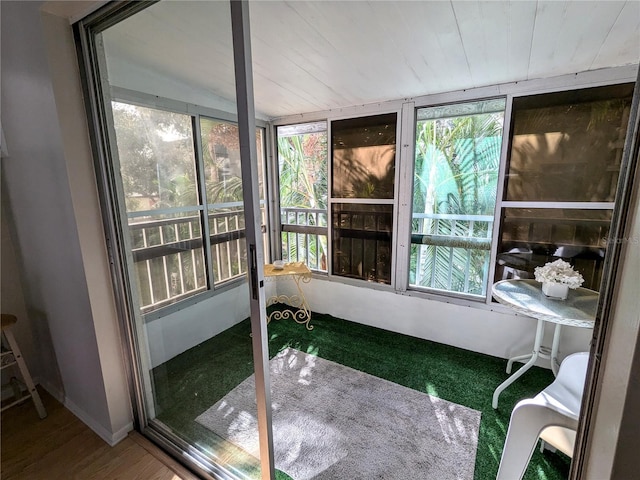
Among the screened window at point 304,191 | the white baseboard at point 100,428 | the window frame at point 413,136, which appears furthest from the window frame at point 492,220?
the white baseboard at point 100,428

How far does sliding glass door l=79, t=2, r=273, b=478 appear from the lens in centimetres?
114

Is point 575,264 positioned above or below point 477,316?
above

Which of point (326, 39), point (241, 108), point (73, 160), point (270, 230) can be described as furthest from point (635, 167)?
point (270, 230)

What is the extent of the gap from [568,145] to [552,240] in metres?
0.70

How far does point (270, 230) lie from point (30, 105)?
2.35 meters

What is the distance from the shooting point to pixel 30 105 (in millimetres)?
1338

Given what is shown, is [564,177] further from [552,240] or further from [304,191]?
[304,191]

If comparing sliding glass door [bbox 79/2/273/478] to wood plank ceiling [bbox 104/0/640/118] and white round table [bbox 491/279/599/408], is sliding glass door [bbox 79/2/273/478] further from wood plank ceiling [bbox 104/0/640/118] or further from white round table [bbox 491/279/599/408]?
white round table [bbox 491/279/599/408]

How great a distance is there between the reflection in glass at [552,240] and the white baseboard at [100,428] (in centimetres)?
285

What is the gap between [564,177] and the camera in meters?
2.06

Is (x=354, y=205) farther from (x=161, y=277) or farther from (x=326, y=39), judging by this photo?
(x=161, y=277)

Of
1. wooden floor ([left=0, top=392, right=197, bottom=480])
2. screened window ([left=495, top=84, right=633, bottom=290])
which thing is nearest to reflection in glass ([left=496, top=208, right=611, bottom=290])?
screened window ([left=495, top=84, right=633, bottom=290])

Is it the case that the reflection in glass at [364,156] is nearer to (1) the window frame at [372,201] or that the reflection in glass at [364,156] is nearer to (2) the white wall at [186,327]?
(1) the window frame at [372,201]

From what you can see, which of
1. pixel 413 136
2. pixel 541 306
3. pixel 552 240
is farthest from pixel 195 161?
pixel 552 240
